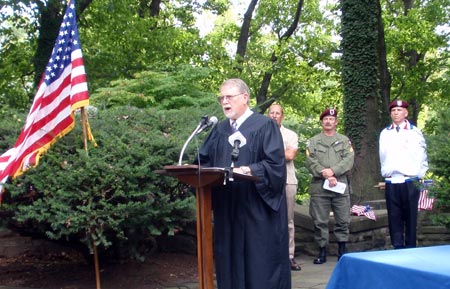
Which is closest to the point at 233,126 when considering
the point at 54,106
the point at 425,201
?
the point at 54,106

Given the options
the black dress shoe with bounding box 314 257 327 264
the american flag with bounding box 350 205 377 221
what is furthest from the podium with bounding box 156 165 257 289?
the american flag with bounding box 350 205 377 221

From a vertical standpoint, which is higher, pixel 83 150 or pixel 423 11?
pixel 423 11

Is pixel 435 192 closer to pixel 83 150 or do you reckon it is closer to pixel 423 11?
pixel 83 150

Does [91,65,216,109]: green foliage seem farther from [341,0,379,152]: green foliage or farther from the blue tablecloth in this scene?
the blue tablecloth

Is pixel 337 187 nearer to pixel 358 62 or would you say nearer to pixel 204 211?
pixel 204 211

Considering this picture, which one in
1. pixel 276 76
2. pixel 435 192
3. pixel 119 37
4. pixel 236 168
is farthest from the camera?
pixel 276 76

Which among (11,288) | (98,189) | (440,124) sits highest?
Result: (440,124)

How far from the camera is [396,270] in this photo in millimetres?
2994

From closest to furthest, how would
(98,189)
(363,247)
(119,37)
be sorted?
(98,189) < (363,247) < (119,37)

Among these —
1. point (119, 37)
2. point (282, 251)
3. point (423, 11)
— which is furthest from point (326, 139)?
point (423, 11)

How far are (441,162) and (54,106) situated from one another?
161 inches

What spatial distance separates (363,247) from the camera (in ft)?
30.4

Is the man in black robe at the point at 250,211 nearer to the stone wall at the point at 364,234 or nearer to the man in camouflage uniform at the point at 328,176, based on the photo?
the man in camouflage uniform at the point at 328,176

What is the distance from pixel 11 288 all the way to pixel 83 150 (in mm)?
1846
